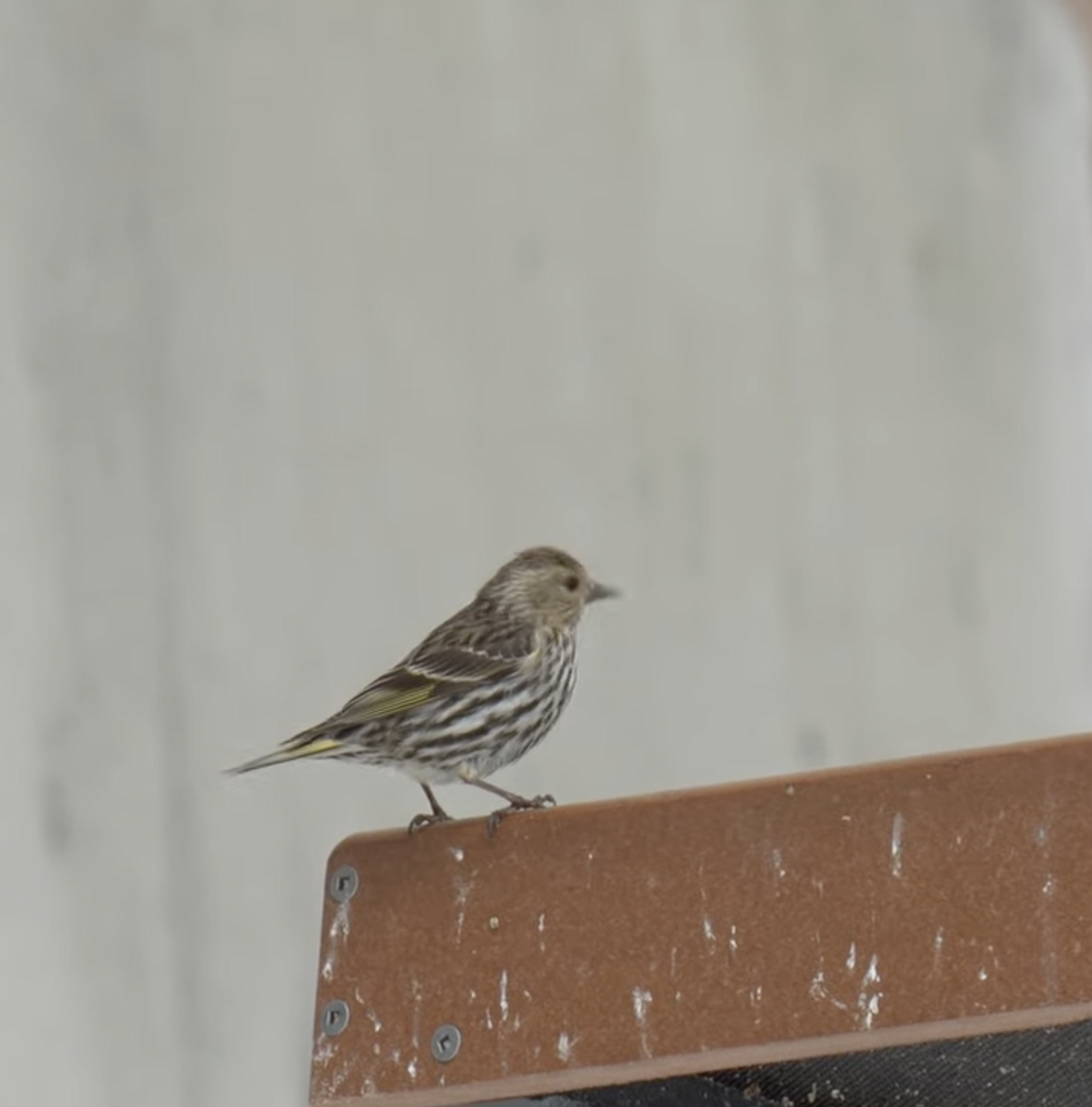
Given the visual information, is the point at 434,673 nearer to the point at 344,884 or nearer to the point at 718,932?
the point at 344,884

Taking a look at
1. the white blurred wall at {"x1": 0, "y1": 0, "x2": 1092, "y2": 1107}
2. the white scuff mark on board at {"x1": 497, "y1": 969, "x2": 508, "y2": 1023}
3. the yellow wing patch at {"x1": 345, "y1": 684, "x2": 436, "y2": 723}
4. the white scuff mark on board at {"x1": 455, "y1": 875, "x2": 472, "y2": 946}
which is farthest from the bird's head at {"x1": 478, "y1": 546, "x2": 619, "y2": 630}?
the white scuff mark on board at {"x1": 497, "y1": 969, "x2": 508, "y2": 1023}

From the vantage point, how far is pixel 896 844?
2.90 m

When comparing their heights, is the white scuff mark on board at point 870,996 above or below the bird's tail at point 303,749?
below

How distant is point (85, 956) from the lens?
4.38 m

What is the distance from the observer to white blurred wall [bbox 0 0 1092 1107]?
14.9 ft

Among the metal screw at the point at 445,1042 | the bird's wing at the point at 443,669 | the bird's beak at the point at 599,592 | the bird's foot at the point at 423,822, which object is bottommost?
the metal screw at the point at 445,1042

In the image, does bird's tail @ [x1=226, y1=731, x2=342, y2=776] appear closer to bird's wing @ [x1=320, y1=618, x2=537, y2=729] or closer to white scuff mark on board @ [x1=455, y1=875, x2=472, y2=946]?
bird's wing @ [x1=320, y1=618, x2=537, y2=729]

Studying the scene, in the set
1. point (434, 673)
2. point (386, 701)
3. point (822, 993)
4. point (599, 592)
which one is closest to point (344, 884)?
point (822, 993)

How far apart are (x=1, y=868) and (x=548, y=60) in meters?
2.29

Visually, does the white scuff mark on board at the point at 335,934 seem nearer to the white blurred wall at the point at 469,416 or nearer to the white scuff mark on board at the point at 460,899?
the white scuff mark on board at the point at 460,899

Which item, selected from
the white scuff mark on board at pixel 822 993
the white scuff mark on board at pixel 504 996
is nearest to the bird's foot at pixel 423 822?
the white scuff mark on board at pixel 504 996

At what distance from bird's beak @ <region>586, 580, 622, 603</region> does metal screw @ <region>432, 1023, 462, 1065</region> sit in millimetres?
1754

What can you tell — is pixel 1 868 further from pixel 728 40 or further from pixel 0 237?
pixel 728 40

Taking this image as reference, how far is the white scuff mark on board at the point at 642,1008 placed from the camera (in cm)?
293
